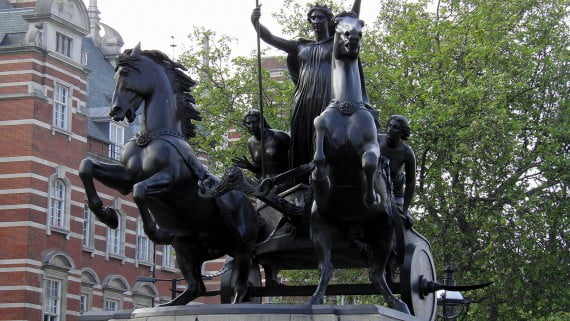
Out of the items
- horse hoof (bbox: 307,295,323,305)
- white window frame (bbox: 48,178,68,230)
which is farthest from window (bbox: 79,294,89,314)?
horse hoof (bbox: 307,295,323,305)

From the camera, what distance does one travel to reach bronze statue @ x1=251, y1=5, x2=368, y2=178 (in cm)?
1527

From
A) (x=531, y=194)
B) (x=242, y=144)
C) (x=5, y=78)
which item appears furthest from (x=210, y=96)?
(x=5, y=78)

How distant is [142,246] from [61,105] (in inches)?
430

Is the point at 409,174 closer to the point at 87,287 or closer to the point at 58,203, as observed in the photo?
the point at 58,203

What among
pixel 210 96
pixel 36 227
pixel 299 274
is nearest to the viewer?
pixel 299 274

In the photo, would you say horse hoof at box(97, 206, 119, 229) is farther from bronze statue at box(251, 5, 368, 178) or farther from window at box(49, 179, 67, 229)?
window at box(49, 179, 67, 229)

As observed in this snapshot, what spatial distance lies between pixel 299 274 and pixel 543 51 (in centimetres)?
1130

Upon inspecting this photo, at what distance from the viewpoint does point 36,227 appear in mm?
49625

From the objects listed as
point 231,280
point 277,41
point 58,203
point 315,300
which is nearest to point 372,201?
point 315,300

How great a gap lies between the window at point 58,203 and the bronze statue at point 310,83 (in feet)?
120

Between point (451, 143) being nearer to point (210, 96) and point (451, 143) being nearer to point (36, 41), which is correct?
point (210, 96)

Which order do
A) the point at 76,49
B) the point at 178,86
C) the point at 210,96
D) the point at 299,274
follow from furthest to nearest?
the point at 76,49 → the point at 210,96 → the point at 299,274 → the point at 178,86

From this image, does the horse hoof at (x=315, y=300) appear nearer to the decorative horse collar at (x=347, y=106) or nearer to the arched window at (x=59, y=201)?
the decorative horse collar at (x=347, y=106)

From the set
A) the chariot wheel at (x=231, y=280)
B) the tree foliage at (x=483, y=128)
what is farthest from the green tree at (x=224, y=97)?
the chariot wheel at (x=231, y=280)
